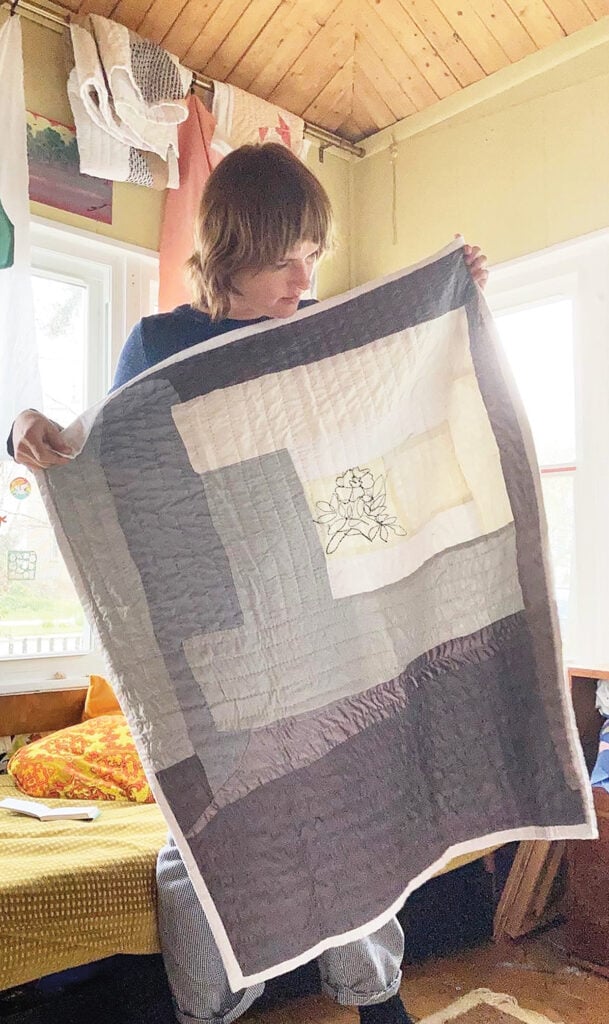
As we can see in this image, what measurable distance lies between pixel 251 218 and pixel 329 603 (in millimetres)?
561

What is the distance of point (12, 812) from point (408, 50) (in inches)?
98.2

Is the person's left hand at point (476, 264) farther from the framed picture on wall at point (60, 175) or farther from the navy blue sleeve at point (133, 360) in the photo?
the framed picture on wall at point (60, 175)

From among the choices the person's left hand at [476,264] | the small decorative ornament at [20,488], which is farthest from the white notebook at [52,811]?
the person's left hand at [476,264]

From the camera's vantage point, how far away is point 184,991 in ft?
3.82

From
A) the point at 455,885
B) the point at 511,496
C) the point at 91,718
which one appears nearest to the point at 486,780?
the point at 511,496

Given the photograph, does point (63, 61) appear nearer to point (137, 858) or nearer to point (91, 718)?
Result: point (91, 718)

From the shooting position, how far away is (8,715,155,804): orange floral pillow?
1872 mm

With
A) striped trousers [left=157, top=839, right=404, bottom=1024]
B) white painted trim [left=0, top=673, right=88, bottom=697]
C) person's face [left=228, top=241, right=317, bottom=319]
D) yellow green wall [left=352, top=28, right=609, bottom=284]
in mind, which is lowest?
striped trousers [left=157, top=839, right=404, bottom=1024]

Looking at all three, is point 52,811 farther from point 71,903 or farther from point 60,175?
point 60,175

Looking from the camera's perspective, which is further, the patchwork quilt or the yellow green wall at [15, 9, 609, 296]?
the yellow green wall at [15, 9, 609, 296]

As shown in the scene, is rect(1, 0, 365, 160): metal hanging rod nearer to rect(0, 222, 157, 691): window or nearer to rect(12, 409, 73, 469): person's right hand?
rect(0, 222, 157, 691): window

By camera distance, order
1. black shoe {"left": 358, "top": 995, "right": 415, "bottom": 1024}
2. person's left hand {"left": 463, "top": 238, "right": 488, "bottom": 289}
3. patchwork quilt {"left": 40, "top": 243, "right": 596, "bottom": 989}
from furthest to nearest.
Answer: person's left hand {"left": 463, "top": 238, "right": 488, "bottom": 289}, black shoe {"left": 358, "top": 995, "right": 415, "bottom": 1024}, patchwork quilt {"left": 40, "top": 243, "right": 596, "bottom": 989}

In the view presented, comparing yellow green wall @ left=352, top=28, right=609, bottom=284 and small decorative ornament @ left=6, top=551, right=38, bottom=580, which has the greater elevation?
yellow green wall @ left=352, top=28, right=609, bottom=284

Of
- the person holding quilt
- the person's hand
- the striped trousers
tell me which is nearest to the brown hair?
the person holding quilt
